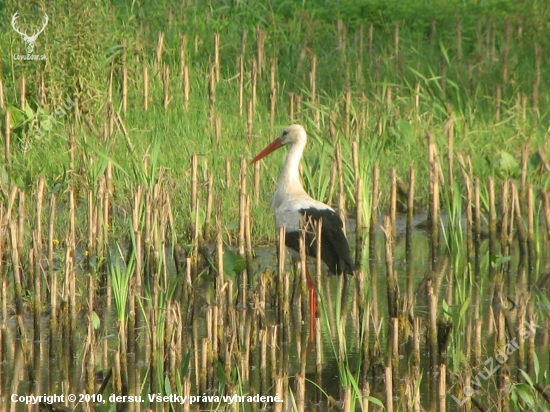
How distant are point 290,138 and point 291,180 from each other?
0.47 m

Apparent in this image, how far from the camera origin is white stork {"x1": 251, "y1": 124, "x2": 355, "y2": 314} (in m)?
6.66

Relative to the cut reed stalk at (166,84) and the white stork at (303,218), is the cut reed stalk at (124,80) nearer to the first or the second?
the cut reed stalk at (166,84)

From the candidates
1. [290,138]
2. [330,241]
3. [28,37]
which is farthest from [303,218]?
[28,37]

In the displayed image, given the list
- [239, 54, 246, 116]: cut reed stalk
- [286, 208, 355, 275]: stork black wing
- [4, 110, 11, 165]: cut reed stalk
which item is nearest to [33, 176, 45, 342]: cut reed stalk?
[286, 208, 355, 275]: stork black wing

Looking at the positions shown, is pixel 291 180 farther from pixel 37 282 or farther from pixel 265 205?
pixel 37 282

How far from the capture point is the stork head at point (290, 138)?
7.77m

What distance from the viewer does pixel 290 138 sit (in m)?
7.83

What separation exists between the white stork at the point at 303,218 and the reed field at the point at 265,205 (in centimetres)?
24

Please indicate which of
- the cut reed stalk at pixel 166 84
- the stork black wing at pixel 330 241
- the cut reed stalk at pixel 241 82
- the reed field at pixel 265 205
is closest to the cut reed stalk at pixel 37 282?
the reed field at pixel 265 205

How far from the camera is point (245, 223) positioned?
6.69m

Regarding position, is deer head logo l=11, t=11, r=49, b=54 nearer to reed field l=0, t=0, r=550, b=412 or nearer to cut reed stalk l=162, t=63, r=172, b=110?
reed field l=0, t=0, r=550, b=412

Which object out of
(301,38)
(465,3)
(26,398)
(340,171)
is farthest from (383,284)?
(465,3)

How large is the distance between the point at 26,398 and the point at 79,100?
465 cm

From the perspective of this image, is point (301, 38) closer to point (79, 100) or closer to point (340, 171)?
point (79, 100)
